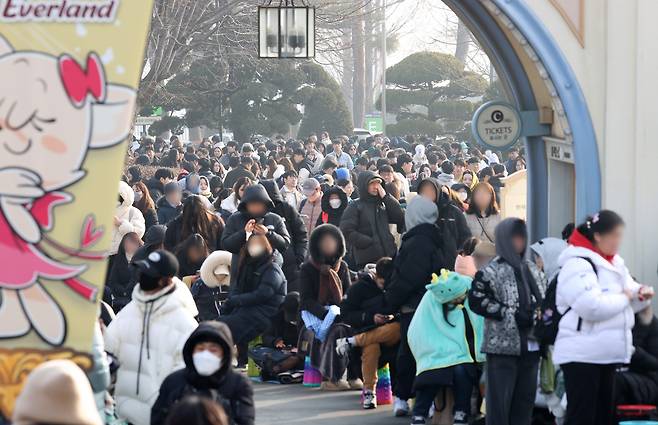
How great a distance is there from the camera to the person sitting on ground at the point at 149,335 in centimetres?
871

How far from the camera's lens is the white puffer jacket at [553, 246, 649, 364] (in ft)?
29.4

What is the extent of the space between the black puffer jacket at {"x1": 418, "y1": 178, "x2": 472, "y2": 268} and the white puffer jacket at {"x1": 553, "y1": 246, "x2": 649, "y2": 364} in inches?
141

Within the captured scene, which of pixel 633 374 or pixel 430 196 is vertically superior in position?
pixel 430 196

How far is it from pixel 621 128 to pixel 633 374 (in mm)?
2003

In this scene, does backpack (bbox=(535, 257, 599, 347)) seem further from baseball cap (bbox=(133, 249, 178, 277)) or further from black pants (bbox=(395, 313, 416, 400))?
baseball cap (bbox=(133, 249, 178, 277))

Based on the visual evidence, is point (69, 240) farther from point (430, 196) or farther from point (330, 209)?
point (330, 209)

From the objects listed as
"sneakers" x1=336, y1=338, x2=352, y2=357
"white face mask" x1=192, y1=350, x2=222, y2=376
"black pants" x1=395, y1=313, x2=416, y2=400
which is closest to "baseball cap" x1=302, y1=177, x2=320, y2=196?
"sneakers" x1=336, y1=338, x2=352, y2=357

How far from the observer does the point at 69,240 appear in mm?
5715

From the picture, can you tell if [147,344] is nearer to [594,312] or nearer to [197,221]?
[594,312]

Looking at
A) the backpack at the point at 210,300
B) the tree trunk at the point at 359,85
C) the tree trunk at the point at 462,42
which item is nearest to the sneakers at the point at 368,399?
the backpack at the point at 210,300

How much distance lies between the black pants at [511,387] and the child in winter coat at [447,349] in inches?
37.2

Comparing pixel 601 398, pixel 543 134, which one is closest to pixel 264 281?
pixel 543 134

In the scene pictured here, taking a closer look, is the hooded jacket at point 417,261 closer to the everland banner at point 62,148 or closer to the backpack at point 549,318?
the backpack at point 549,318

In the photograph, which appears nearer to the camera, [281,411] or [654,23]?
[654,23]
